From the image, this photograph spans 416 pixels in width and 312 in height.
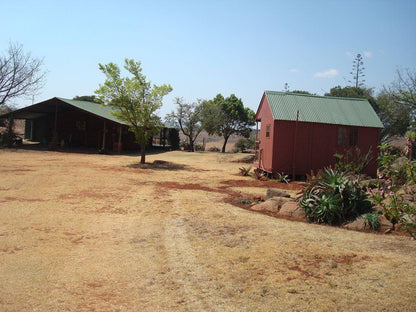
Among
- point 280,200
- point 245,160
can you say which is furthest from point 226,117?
point 280,200

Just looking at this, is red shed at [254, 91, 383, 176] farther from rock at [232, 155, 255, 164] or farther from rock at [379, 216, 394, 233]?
rock at [379, 216, 394, 233]

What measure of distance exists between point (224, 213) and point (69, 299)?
518 centimetres

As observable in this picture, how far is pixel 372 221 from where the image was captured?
24.5ft

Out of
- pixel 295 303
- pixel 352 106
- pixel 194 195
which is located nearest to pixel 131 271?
pixel 295 303

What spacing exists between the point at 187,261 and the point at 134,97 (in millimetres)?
17260

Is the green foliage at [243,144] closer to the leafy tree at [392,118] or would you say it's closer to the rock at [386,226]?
the leafy tree at [392,118]

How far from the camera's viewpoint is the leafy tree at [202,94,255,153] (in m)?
42.4

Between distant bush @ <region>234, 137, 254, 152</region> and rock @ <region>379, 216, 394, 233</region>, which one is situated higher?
distant bush @ <region>234, 137, 254, 152</region>

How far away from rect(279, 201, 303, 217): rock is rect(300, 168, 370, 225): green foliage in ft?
1.24

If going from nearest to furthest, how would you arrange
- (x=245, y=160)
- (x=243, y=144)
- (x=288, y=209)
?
1. (x=288, y=209)
2. (x=245, y=160)
3. (x=243, y=144)

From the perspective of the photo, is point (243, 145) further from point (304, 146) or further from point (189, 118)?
point (304, 146)

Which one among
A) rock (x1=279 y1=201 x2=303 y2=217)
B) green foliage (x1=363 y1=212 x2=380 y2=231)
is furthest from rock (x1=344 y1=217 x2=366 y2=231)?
rock (x1=279 y1=201 x2=303 y2=217)

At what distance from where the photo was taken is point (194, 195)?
11633 millimetres

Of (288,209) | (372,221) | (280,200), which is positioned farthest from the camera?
(280,200)
